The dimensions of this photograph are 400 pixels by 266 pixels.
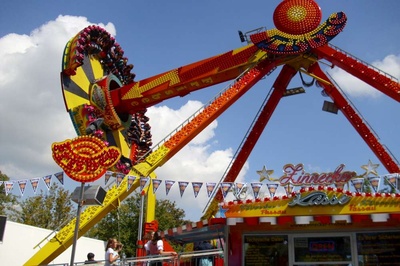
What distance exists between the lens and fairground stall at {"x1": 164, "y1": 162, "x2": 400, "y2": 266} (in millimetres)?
9234

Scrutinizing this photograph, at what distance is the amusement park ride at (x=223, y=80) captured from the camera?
1902 centimetres

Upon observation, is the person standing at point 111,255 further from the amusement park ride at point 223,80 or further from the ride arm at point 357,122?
the ride arm at point 357,122

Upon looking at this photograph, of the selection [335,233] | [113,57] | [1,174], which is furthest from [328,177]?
[1,174]

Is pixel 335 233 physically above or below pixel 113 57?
below

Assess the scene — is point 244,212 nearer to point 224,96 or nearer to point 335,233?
point 335,233

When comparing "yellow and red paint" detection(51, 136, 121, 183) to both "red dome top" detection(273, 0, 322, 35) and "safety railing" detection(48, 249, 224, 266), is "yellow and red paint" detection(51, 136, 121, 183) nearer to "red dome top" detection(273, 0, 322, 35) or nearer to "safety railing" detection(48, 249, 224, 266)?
"safety railing" detection(48, 249, 224, 266)

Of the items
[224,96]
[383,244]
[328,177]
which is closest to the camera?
[383,244]

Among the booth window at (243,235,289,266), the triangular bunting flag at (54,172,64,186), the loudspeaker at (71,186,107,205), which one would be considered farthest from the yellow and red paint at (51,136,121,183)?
the triangular bunting flag at (54,172,64,186)

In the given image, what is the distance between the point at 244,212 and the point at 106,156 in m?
3.48

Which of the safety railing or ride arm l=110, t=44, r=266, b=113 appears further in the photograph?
ride arm l=110, t=44, r=266, b=113

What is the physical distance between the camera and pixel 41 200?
1341 inches

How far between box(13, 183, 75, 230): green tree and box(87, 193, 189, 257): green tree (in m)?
4.09

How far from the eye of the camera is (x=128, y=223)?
37.7 m

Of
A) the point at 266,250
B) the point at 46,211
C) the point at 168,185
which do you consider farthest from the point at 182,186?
the point at 46,211
